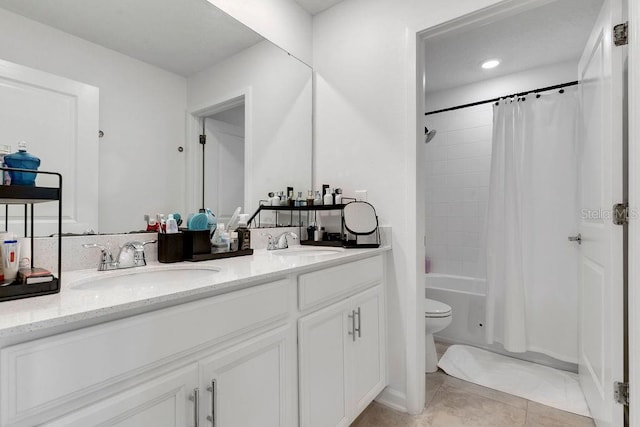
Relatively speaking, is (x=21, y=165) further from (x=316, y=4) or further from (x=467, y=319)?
(x=467, y=319)

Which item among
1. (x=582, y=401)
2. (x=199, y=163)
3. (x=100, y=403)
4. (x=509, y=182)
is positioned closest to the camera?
(x=100, y=403)

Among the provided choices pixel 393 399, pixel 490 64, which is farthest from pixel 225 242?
pixel 490 64

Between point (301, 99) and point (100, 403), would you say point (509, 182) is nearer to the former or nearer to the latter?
point (301, 99)

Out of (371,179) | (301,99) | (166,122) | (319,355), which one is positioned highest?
(301,99)

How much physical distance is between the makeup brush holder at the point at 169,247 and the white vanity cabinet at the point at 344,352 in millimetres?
510

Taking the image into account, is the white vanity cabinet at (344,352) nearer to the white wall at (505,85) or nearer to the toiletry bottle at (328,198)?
the toiletry bottle at (328,198)

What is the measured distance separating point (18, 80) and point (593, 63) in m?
2.45

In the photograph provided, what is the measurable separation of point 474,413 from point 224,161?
1.88m

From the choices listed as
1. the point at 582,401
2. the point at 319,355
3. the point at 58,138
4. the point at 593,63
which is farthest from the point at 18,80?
the point at 582,401

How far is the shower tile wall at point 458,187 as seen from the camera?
9.91 feet

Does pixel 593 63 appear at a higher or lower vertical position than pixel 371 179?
higher

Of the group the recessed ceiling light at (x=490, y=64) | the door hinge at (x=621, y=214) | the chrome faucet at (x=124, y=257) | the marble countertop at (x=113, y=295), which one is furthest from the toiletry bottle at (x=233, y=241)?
the recessed ceiling light at (x=490, y=64)

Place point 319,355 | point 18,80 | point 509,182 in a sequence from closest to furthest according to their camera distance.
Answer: point 18,80 → point 319,355 → point 509,182

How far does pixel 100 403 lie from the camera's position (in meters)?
0.68
